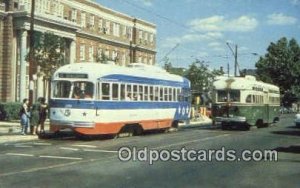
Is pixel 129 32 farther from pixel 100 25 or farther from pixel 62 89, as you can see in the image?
pixel 62 89

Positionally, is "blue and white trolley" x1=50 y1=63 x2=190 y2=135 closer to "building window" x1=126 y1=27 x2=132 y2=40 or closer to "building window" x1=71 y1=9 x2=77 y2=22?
"building window" x1=71 y1=9 x2=77 y2=22

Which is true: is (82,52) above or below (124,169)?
above

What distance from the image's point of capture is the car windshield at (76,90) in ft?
74.9

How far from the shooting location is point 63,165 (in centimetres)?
1439

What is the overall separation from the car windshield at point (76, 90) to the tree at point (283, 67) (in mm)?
75792

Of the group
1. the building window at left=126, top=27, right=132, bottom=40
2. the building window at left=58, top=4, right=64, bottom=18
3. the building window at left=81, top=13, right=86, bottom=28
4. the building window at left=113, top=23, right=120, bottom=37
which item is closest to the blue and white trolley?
the building window at left=58, top=4, right=64, bottom=18

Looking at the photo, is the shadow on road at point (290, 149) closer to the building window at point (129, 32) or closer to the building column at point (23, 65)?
the building column at point (23, 65)

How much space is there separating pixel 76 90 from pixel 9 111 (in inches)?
746

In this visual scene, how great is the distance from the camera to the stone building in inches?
2124

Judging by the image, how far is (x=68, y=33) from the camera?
59.0 meters

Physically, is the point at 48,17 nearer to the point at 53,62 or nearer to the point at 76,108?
the point at 53,62

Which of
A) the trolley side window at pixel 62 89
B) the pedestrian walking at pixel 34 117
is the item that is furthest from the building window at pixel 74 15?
the trolley side window at pixel 62 89

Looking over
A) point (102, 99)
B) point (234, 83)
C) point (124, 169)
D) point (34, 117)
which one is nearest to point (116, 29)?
point (234, 83)

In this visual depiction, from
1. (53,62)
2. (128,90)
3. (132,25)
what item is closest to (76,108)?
(128,90)
